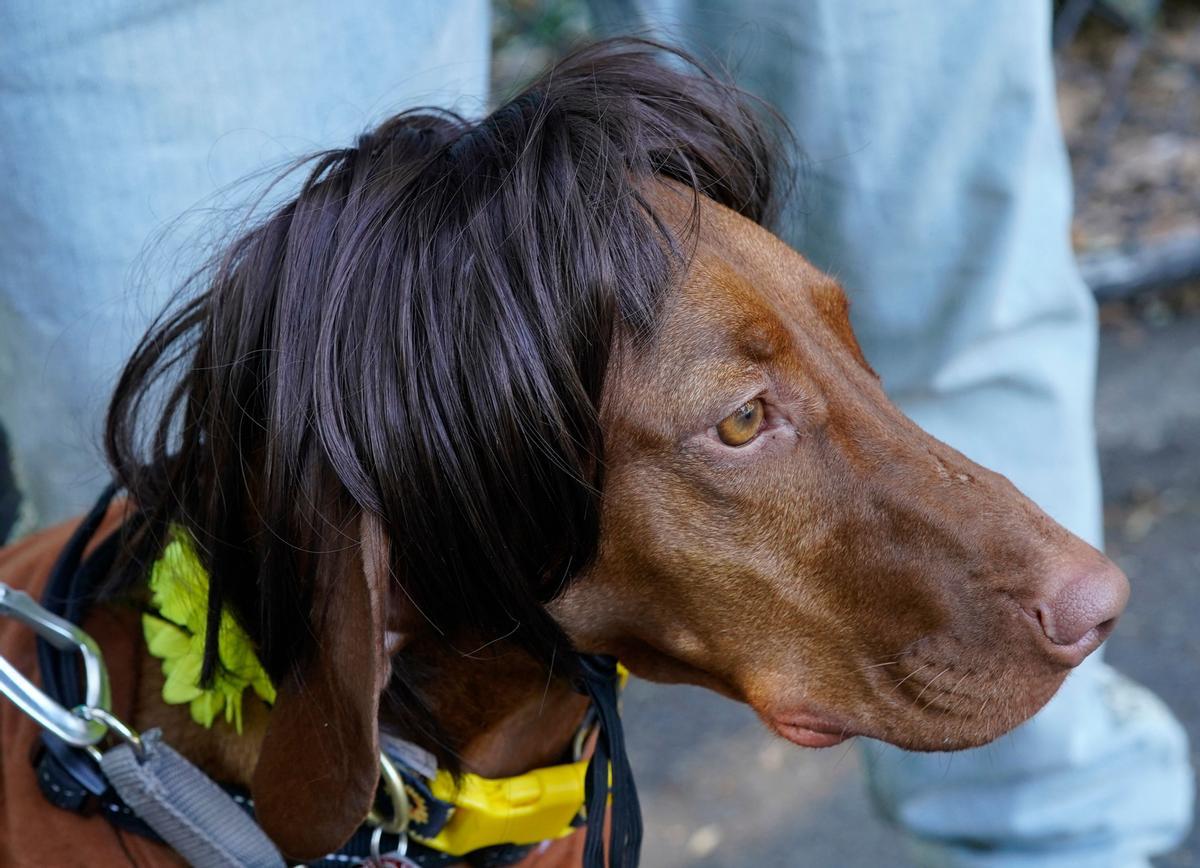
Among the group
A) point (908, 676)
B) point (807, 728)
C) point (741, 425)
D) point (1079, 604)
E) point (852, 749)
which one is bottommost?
point (852, 749)

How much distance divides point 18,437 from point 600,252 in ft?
4.93

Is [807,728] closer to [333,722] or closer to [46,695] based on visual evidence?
[333,722]

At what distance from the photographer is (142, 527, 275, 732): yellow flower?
1.92 meters

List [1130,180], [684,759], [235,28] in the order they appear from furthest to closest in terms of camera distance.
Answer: [1130,180]
[684,759]
[235,28]

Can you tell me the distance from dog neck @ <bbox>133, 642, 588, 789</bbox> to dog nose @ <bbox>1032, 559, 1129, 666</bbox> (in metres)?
0.68

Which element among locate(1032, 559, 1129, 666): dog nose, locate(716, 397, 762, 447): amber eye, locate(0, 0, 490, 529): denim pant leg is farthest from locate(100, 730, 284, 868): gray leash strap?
locate(1032, 559, 1129, 666): dog nose

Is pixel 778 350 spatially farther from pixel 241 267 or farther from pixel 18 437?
pixel 18 437

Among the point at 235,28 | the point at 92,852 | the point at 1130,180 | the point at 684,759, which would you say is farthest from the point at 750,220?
the point at 1130,180

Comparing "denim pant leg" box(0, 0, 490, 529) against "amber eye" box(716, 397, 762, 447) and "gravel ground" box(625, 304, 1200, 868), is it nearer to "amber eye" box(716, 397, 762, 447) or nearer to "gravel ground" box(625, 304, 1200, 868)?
"amber eye" box(716, 397, 762, 447)

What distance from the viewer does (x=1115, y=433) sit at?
4578mm

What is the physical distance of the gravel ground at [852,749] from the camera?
11.5ft

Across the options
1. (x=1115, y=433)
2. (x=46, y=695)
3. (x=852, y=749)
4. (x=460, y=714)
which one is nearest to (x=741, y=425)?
(x=460, y=714)

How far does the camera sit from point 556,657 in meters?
1.92

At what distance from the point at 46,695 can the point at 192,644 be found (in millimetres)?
211
